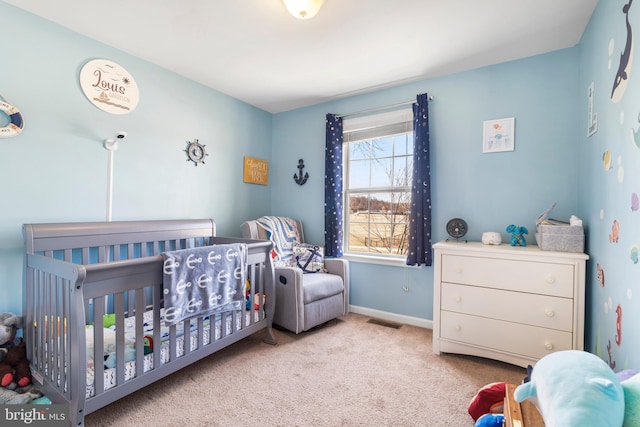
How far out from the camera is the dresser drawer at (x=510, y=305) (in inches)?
72.5

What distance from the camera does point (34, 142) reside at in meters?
1.86

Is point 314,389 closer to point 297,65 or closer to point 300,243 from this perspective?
point 300,243

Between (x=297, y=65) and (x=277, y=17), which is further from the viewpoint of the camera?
(x=297, y=65)

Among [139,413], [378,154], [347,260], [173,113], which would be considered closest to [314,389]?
[139,413]

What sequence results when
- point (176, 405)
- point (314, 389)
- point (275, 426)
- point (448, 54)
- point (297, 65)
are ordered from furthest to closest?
point (297, 65), point (448, 54), point (314, 389), point (176, 405), point (275, 426)

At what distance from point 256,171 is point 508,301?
2682 mm

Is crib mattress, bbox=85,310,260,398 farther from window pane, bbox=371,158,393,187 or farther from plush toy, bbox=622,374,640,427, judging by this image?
plush toy, bbox=622,374,640,427

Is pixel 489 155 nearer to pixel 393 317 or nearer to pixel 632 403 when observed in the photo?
pixel 393 317

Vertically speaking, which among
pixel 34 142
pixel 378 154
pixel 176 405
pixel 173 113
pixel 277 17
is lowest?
pixel 176 405

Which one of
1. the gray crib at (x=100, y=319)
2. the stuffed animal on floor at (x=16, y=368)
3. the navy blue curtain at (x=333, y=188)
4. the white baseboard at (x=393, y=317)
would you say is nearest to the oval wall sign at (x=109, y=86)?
the gray crib at (x=100, y=319)

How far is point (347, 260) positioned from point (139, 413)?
204 cm

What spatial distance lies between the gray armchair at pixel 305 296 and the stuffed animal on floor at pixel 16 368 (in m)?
1.54

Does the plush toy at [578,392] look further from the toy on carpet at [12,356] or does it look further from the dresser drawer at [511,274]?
the toy on carpet at [12,356]

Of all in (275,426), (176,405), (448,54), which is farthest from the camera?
(448,54)
